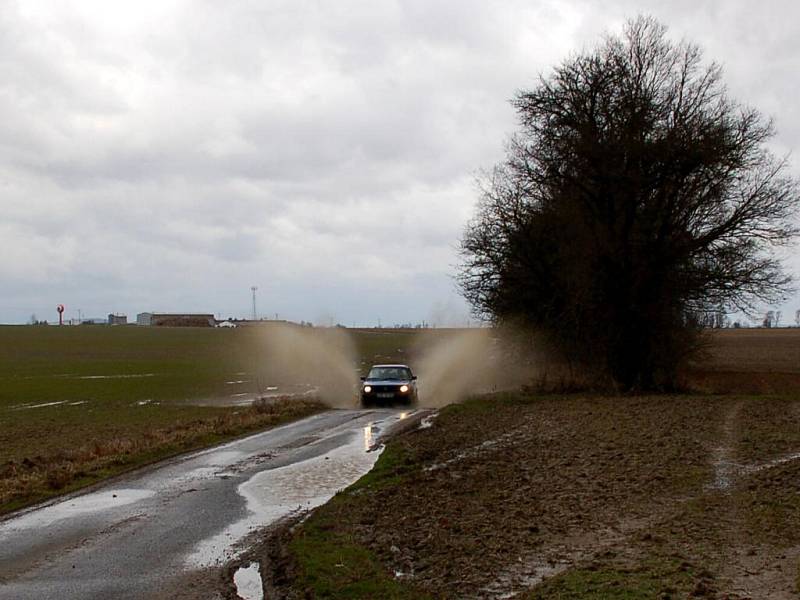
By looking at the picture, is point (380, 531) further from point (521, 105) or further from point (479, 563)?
point (521, 105)

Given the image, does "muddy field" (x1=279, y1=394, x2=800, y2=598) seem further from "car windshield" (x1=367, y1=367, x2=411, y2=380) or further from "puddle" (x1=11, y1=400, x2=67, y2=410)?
"puddle" (x1=11, y1=400, x2=67, y2=410)

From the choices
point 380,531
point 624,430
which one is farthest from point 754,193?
point 380,531

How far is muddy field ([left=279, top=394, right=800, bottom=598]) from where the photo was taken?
7.32 meters

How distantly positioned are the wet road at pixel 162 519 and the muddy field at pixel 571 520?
105cm

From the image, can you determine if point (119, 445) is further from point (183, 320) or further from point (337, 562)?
point (183, 320)

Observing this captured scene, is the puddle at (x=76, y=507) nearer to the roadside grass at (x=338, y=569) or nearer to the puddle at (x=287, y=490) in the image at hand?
the puddle at (x=287, y=490)

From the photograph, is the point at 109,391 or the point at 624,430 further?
the point at 109,391

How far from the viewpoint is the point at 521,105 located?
32031mm

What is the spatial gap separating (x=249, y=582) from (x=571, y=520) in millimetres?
3760

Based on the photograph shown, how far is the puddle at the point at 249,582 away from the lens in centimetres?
789

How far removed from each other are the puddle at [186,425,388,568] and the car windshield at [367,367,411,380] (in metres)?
12.9

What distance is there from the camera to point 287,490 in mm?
13914

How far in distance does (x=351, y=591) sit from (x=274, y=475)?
328 inches

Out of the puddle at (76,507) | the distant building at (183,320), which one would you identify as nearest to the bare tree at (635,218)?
the puddle at (76,507)
